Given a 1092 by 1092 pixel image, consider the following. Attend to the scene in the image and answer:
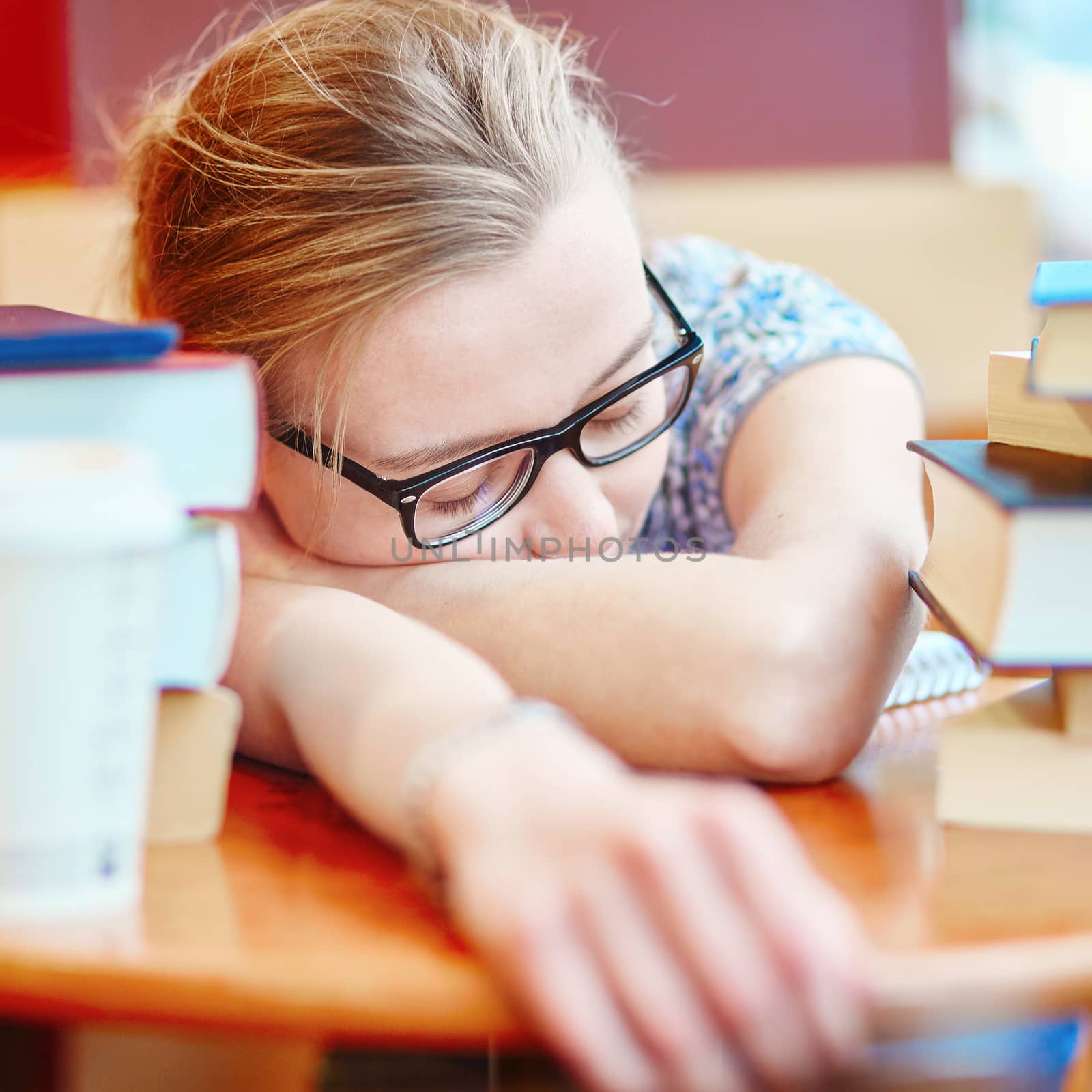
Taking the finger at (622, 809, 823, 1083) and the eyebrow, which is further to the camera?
the eyebrow

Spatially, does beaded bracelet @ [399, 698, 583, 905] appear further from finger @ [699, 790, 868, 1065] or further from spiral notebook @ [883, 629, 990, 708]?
spiral notebook @ [883, 629, 990, 708]

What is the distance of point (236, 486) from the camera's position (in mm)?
503

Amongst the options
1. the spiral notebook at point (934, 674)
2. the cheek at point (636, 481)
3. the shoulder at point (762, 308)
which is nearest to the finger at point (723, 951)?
the spiral notebook at point (934, 674)

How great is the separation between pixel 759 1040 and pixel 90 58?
3.01 metres

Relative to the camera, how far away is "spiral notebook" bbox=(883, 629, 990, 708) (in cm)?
→ 77

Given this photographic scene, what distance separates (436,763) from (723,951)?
0.14 m

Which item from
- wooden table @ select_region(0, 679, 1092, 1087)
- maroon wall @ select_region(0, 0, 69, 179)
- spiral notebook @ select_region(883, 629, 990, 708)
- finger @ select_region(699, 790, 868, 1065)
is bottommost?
spiral notebook @ select_region(883, 629, 990, 708)

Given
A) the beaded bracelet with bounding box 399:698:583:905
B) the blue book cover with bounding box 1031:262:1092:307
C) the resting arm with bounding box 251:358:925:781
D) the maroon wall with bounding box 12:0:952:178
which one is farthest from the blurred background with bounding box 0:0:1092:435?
the beaded bracelet with bounding box 399:698:583:905

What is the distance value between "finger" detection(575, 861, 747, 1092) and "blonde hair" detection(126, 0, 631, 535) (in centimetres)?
47

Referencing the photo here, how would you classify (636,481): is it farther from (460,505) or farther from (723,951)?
(723,951)

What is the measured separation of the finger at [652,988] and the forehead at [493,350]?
440mm

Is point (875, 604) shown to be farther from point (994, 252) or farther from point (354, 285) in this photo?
point (994, 252)

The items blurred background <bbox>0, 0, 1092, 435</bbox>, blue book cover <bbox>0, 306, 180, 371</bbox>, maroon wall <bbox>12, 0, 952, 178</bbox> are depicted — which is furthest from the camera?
maroon wall <bbox>12, 0, 952, 178</bbox>

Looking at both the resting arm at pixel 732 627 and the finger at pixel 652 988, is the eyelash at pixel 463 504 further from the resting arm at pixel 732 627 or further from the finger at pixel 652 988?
the finger at pixel 652 988
